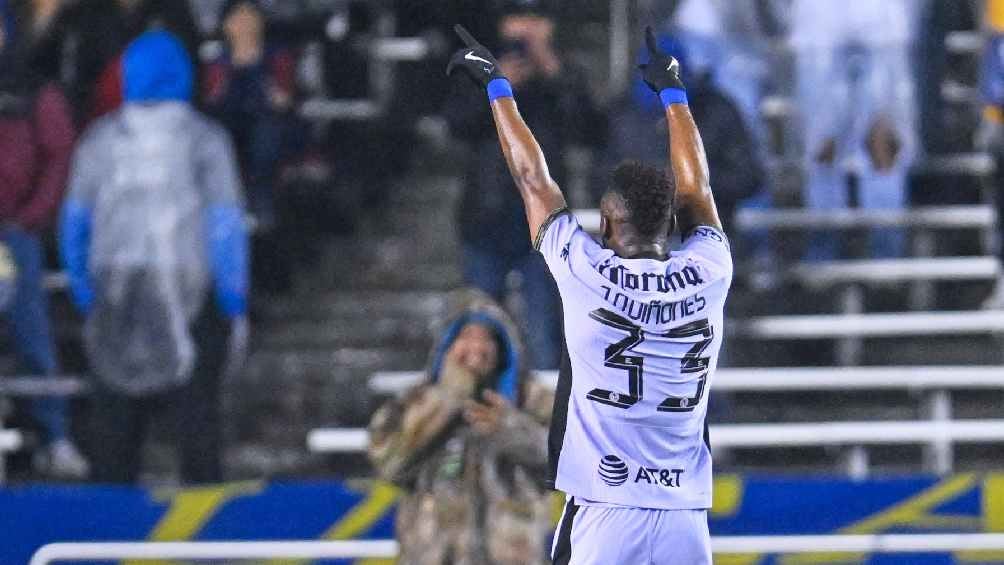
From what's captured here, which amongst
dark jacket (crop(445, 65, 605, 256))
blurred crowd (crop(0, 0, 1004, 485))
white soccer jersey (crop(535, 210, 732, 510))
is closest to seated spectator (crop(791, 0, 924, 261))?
Result: blurred crowd (crop(0, 0, 1004, 485))

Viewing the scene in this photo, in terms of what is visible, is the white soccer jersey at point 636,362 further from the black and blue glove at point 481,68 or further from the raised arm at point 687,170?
the black and blue glove at point 481,68

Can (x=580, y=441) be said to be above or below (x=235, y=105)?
below

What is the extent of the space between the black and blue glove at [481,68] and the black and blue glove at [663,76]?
49 centimetres

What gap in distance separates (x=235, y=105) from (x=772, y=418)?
135 inches

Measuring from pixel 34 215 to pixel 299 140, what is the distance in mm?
1631

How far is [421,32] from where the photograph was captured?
12.2m

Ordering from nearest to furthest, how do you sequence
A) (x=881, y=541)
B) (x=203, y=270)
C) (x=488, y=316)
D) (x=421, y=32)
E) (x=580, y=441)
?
1. (x=580, y=441)
2. (x=488, y=316)
3. (x=881, y=541)
4. (x=203, y=270)
5. (x=421, y=32)

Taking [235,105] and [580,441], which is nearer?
[580,441]

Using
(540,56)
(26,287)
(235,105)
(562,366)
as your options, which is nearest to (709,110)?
(540,56)

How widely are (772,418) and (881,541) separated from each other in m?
2.21

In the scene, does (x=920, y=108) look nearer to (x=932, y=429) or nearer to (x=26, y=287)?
(x=932, y=429)

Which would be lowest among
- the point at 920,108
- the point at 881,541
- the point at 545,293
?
the point at 881,541

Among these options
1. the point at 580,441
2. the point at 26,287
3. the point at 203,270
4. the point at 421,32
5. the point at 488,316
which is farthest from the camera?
the point at 421,32

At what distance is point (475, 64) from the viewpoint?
6.50 m
